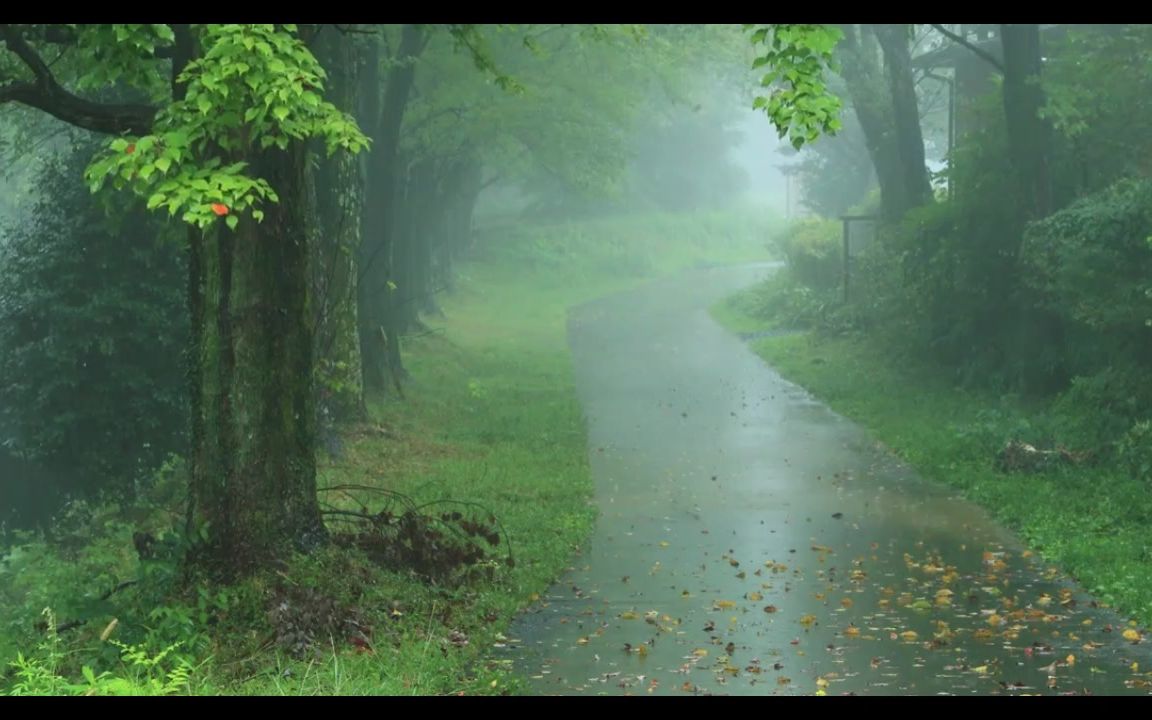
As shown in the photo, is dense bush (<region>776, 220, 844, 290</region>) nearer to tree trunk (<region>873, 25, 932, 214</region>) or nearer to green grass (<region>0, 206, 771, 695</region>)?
green grass (<region>0, 206, 771, 695</region>)

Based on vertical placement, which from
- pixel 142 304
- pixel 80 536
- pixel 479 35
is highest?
pixel 479 35

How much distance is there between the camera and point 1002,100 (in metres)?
21.9

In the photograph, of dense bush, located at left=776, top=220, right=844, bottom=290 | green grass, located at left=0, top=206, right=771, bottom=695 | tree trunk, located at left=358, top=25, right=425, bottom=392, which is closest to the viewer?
green grass, located at left=0, top=206, right=771, bottom=695

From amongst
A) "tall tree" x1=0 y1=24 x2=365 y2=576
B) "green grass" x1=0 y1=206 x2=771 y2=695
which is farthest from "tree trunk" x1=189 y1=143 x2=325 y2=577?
"green grass" x1=0 y1=206 x2=771 y2=695

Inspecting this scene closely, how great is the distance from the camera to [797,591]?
443 inches

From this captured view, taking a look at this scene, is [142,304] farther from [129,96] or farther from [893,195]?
[893,195]

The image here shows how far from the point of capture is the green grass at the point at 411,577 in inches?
345

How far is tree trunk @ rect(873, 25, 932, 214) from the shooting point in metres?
27.5

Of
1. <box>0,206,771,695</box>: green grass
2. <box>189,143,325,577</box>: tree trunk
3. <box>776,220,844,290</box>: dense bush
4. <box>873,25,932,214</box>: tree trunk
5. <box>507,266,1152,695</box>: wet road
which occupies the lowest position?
<box>507,266,1152,695</box>: wet road

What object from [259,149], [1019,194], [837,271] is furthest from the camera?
[837,271]

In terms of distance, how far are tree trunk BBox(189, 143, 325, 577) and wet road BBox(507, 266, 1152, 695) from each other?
1.88 meters

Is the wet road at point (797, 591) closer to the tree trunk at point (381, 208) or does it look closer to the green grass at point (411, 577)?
the green grass at point (411, 577)
